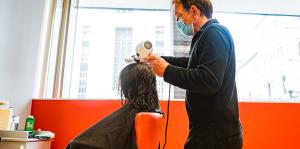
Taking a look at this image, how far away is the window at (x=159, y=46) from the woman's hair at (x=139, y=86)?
1130 millimetres

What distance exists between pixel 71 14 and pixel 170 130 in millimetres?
1456

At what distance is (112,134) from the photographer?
1127 mm

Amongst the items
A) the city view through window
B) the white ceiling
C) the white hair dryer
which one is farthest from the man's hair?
the white ceiling

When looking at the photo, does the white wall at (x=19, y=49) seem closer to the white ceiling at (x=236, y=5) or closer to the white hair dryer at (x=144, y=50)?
the white ceiling at (x=236, y=5)

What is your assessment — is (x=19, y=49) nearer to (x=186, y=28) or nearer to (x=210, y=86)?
(x=186, y=28)

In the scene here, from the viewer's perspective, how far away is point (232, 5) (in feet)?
8.79

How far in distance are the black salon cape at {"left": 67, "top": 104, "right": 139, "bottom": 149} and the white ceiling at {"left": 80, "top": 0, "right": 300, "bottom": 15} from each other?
5.77 feet

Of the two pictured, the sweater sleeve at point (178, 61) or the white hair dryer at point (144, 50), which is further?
the sweater sleeve at point (178, 61)

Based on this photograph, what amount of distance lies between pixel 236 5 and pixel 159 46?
36.5 inches

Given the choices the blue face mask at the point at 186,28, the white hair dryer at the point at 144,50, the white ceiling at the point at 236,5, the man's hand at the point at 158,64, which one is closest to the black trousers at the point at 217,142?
the man's hand at the point at 158,64

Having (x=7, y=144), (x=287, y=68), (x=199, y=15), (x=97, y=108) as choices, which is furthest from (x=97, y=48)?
(x=287, y=68)

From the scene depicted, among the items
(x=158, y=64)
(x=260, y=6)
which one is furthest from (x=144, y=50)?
(x=260, y=6)

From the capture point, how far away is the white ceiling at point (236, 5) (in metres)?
2.65

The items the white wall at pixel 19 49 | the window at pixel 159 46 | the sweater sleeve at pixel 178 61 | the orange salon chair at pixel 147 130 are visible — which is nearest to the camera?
the orange salon chair at pixel 147 130
